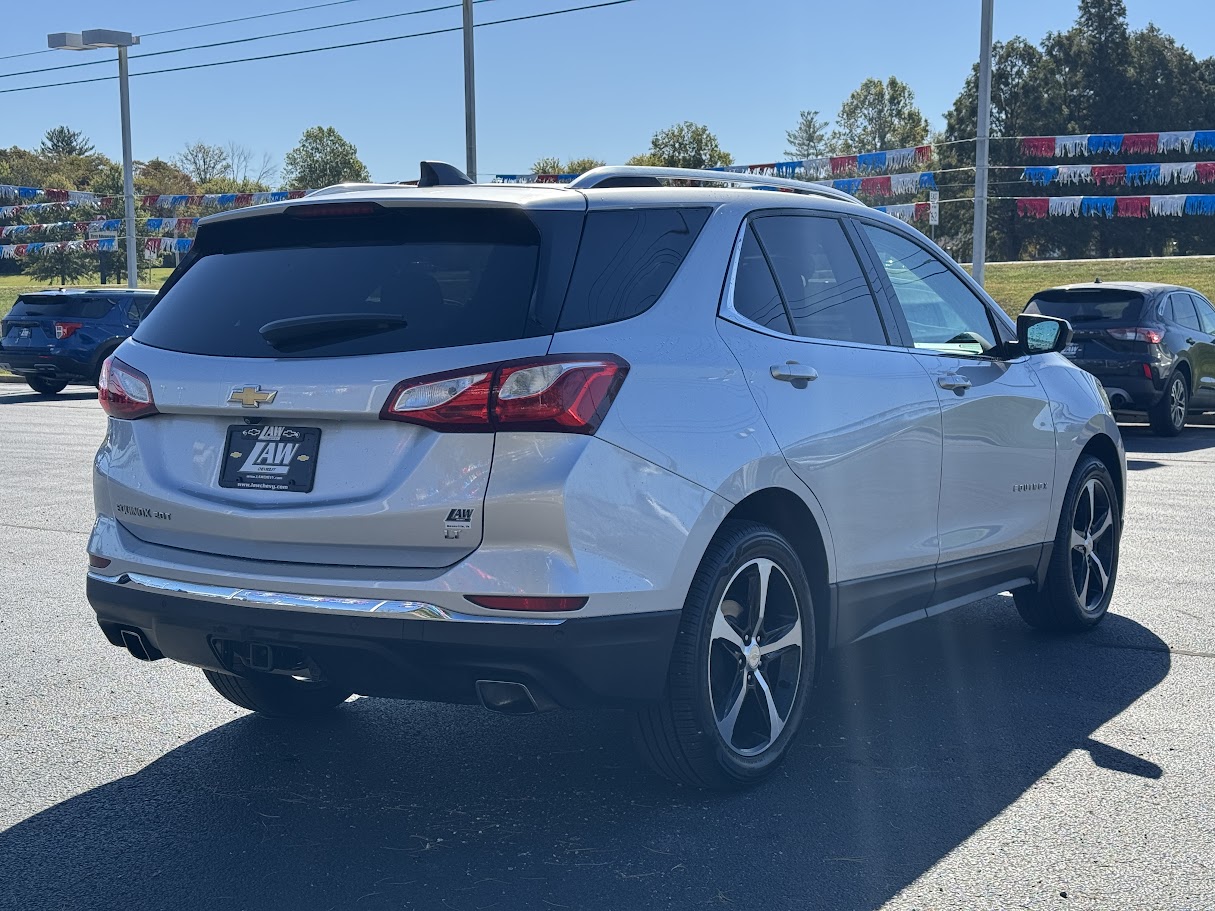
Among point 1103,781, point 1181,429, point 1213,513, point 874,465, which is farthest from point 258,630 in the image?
point 1181,429

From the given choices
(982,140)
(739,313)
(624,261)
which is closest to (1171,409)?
(982,140)

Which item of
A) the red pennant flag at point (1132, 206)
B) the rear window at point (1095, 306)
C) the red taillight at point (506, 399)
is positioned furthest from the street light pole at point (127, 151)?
the red taillight at point (506, 399)

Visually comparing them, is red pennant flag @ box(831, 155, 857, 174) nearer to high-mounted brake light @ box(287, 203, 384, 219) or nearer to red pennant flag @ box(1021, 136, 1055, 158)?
red pennant flag @ box(1021, 136, 1055, 158)

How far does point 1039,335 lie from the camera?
Result: 5750 millimetres

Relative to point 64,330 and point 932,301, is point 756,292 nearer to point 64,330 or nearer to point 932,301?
point 932,301

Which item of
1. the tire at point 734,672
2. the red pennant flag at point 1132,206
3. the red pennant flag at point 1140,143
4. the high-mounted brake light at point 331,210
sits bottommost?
the tire at point 734,672

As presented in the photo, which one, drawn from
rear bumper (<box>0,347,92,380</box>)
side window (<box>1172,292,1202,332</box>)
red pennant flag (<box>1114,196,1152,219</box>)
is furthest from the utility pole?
red pennant flag (<box>1114,196,1152,219</box>)

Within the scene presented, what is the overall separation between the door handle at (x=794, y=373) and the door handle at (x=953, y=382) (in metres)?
0.91

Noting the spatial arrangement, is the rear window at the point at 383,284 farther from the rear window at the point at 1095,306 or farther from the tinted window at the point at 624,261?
the rear window at the point at 1095,306

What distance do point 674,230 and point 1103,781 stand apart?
6.89 feet

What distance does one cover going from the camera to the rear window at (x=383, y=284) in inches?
144

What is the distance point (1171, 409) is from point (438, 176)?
1307cm

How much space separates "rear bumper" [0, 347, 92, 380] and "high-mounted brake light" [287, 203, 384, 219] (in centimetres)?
1921

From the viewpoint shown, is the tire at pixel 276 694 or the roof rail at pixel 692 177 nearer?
the roof rail at pixel 692 177
